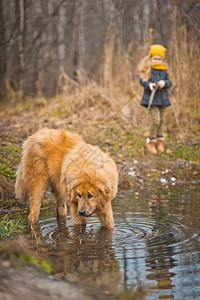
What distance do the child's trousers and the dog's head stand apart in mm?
4242

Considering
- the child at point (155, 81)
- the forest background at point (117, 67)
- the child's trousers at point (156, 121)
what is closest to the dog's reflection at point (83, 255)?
the forest background at point (117, 67)

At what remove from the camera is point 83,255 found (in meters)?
3.88

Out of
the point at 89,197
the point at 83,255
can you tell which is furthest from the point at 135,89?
the point at 83,255

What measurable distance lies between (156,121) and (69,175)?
4.32 metres

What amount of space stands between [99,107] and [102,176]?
7.31m

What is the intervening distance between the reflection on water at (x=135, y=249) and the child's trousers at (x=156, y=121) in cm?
276

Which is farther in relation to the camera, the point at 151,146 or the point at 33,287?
the point at 151,146

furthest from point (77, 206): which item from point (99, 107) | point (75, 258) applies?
point (99, 107)

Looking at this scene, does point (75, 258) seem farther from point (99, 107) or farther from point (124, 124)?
point (99, 107)


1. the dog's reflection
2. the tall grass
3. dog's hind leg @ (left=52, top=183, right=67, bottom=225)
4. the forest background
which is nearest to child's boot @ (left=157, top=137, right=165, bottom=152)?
the tall grass

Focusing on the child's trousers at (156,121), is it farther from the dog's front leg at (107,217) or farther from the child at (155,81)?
the dog's front leg at (107,217)

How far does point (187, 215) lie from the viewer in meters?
5.37

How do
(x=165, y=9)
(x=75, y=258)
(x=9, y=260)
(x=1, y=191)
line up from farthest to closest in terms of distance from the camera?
(x=165, y=9) → (x=1, y=191) → (x=75, y=258) → (x=9, y=260)

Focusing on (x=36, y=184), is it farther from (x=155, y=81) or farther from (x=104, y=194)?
(x=155, y=81)
